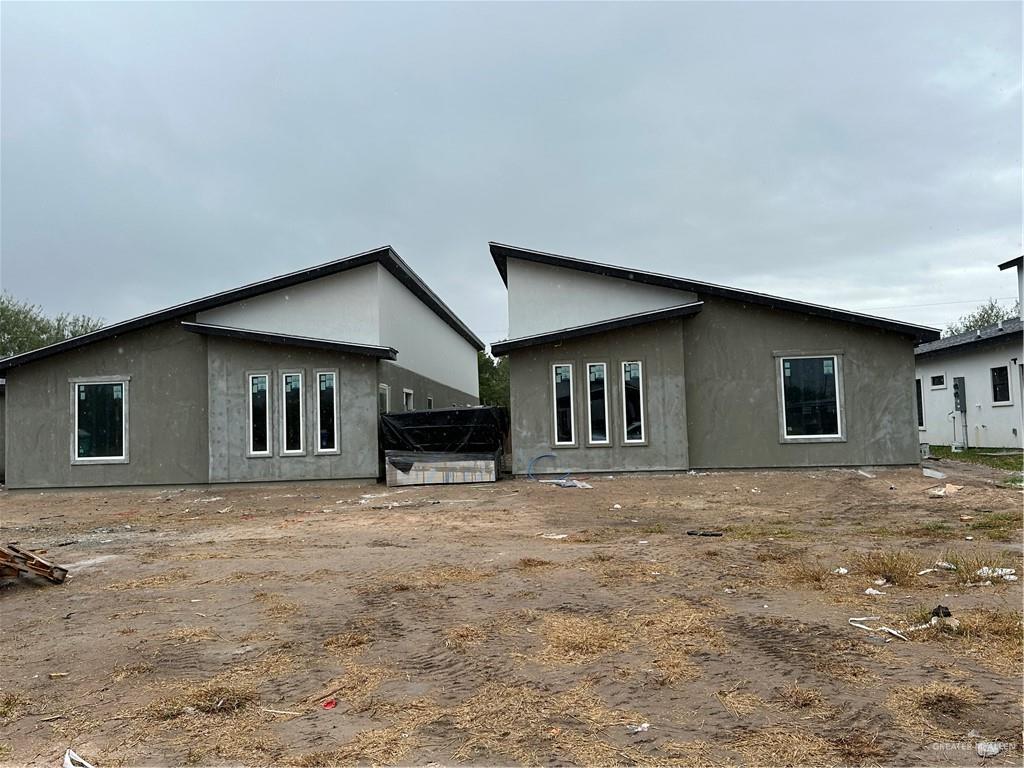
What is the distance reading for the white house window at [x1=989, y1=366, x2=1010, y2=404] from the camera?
71.9 ft

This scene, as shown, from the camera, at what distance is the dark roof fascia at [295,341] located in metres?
17.2

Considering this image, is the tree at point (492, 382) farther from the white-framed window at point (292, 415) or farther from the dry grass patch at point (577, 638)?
the dry grass patch at point (577, 638)

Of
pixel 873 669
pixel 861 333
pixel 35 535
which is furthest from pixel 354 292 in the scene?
pixel 873 669

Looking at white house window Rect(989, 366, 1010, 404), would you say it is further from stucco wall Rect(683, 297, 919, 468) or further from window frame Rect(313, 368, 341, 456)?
window frame Rect(313, 368, 341, 456)

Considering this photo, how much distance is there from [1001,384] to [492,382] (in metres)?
35.0

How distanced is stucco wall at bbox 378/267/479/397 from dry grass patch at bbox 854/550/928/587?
44.8 ft

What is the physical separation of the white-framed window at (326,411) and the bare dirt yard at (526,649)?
7.66 m

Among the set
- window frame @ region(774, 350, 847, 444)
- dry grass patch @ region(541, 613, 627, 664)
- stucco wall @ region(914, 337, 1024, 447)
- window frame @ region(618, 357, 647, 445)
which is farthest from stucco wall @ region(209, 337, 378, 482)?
stucco wall @ region(914, 337, 1024, 447)

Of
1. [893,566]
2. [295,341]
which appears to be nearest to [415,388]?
[295,341]

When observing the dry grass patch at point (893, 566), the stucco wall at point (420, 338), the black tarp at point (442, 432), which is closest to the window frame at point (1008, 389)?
the black tarp at point (442, 432)

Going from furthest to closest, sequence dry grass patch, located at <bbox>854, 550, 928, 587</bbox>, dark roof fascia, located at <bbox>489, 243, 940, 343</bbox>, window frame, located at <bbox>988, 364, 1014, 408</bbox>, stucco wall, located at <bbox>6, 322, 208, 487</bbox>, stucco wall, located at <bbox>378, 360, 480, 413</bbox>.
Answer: window frame, located at <bbox>988, 364, 1014, 408</bbox> → stucco wall, located at <bbox>378, 360, 480, 413</bbox> → stucco wall, located at <bbox>6, 322, 208, 487</bbox> → dark roof fascia, located at <bbox>489, 243, 940, 343</bbox> → dry grass patch, located at <bbox>854, 550, 928, 587</bbox>

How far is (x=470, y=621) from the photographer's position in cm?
554

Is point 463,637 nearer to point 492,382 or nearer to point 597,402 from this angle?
point 597,402

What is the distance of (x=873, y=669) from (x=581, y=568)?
10.9 ft
